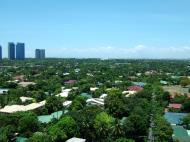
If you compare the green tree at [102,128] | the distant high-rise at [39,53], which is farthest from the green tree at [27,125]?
the distant high-rise at [39,53]

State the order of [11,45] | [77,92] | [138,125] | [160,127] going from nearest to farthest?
[160,127] → [138,125] → [77,92] → [11,45]

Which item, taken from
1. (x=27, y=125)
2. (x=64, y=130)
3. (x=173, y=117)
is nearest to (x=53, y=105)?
(x=27, y=125)

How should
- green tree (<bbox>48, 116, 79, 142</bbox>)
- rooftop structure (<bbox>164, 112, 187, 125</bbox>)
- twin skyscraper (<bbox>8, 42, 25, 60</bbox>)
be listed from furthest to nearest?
twin skyscraper (<bbox>8, 42, 25, 60</bbox>) → rooftop structure (<bbox>164, 112, 187, 125</bbox>) → green tree (<bbox>48, 116, 79, 142</bbox>)

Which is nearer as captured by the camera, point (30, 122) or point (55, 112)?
point (30, 122)

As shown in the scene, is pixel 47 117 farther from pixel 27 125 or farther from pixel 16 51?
pixel 16 51

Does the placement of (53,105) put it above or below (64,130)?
below

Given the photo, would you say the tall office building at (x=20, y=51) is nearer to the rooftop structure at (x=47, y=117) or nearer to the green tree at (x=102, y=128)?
the rooftop structure at (x=47, y=117)

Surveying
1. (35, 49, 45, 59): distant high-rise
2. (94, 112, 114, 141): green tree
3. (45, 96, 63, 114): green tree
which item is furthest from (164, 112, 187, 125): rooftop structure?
(35, 49, 45, 59): distant high-rise

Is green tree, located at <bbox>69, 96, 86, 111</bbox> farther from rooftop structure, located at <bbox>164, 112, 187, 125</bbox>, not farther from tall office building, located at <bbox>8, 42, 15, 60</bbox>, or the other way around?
tall office building, located at <bbox>8, 42, 15, 60</bbox>

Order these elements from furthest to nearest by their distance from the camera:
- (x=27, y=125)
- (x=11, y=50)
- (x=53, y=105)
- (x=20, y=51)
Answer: (x=20, y=51)
(x=11, y=50)
(x=53, y=105)
(x=27, y=125)

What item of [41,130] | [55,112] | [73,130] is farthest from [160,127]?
[55,112]

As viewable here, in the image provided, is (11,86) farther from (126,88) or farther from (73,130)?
(73,130)
